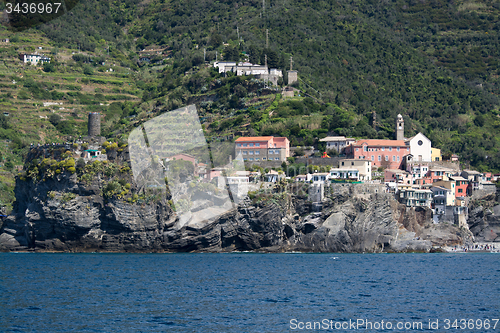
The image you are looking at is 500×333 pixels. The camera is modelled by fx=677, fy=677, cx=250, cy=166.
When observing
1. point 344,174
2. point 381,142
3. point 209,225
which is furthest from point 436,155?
point 209,225

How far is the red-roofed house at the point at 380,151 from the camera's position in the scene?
297 ft

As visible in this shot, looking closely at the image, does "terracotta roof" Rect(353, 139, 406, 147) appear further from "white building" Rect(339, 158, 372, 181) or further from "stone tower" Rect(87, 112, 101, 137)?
"stone tower" Rect(87, 112, 101, 137)

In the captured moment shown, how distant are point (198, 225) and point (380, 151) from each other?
1248 inches

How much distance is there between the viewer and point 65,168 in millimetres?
73250

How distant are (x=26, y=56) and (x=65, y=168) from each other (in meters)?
70.1

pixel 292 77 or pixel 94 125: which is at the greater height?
Answer: pixel 292 77

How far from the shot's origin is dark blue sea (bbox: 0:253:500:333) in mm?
33062

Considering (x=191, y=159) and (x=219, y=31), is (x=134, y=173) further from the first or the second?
(x=219, y=31)

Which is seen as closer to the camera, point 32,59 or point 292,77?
point 292,77

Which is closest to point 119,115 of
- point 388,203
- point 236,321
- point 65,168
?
point 65,168

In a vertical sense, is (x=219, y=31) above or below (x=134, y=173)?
above

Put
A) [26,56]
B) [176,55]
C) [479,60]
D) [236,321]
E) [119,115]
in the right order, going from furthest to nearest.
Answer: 1. [479,60]
2. [176,55]
3. [26,56]
4. [119,115]
5. [236,321]

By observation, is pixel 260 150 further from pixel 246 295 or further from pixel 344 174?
pixel 246 295

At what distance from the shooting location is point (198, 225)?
71.9 meters
